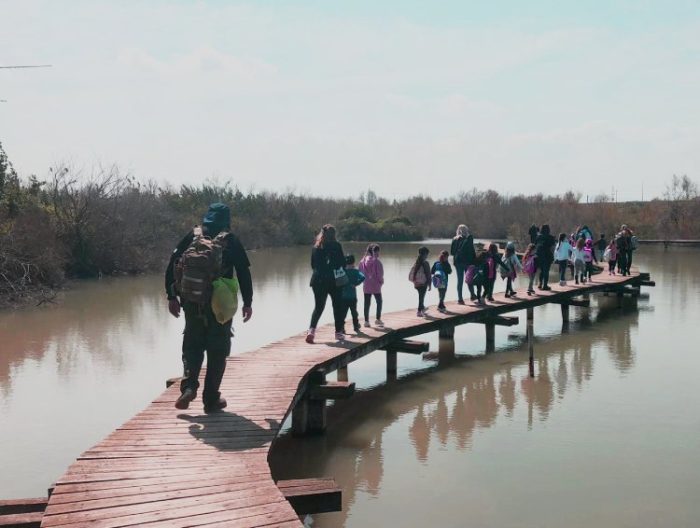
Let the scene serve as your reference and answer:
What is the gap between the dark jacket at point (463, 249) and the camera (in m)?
14.5

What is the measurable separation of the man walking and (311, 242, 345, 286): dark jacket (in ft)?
10.5

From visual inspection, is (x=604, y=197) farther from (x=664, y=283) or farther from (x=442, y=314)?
(x=442, y=314)

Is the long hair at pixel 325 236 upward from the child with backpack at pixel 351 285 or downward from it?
upward

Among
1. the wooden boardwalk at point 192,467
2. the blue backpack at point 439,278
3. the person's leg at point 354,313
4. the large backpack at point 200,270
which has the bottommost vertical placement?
the wooden boardwalk at point 192,467

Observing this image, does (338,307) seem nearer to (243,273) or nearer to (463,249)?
(243,273)

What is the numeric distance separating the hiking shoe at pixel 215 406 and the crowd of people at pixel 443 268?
3300mm

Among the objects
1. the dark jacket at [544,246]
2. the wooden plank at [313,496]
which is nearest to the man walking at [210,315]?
the wooden plank at [313,496]

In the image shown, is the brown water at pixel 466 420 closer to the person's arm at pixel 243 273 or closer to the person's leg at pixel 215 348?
the person's leg at pixel 215 348

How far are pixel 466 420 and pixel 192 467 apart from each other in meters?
5.08

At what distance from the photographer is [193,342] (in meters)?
6.93

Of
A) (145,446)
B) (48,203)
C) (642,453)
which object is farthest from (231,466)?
(48,203)

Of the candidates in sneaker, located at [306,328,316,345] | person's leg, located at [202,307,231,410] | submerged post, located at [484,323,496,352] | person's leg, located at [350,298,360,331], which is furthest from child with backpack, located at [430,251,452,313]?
person's leg, located at [202,307,231,410]

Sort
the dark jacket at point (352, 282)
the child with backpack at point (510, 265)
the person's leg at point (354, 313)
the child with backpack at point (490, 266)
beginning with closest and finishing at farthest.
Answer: the dark jacket at point (352, 282), the person's leg at point (354, 313), the child with backpack at point (490, 266), the child with backpack at point (510, 265)

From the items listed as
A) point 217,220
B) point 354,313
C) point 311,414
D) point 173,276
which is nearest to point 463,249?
point 354,313
